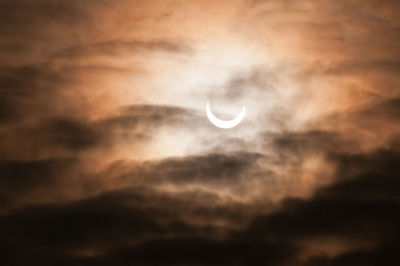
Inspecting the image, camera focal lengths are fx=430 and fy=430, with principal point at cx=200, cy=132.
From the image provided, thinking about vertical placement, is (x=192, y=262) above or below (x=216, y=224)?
below

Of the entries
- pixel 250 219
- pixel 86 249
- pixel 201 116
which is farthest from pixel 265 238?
pixel 86 249

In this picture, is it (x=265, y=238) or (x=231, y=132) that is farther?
(x=265, y=238)

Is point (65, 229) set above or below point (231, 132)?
below

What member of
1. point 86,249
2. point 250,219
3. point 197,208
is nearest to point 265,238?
point 250,219

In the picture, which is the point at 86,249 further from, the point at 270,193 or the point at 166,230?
the point at 270,193

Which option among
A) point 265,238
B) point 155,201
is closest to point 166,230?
point 155,201

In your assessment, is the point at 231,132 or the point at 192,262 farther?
the point at 192,262

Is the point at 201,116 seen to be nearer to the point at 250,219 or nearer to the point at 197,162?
the point at 197,162

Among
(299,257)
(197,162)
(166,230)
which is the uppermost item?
(197,162)
